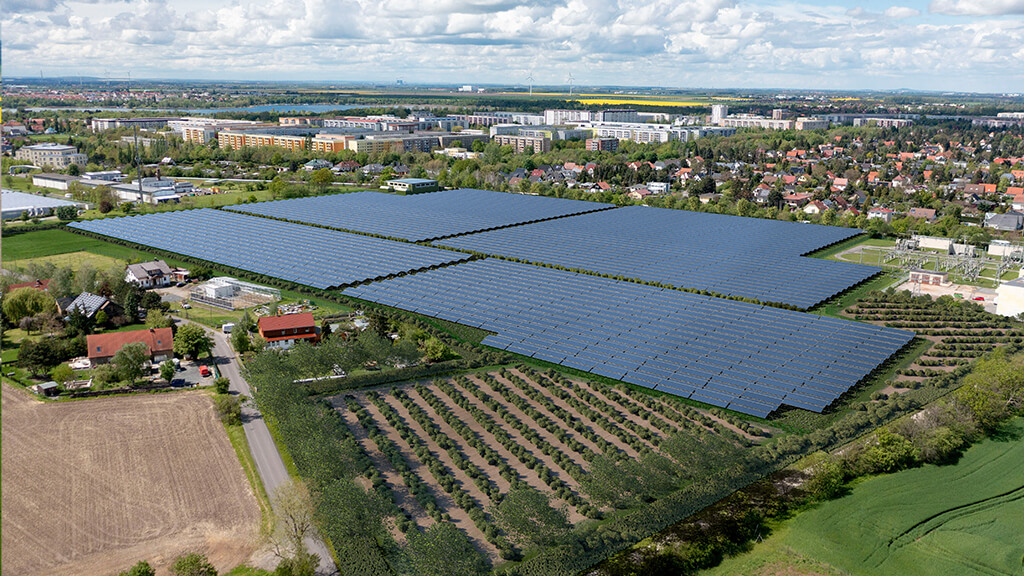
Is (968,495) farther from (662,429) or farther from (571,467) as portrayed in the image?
(571,467)

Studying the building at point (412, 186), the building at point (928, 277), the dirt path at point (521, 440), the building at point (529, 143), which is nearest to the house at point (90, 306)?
the dirt path at point (521, 440)

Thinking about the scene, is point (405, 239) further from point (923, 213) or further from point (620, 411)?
point (923, 213)

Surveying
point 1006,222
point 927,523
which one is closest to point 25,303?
point 927,523

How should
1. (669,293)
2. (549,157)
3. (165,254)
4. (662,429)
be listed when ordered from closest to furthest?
(662,429)
(669,293)
(165,254)
(549,157)

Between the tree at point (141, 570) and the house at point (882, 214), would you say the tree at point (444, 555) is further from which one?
the house at point (882, 214)

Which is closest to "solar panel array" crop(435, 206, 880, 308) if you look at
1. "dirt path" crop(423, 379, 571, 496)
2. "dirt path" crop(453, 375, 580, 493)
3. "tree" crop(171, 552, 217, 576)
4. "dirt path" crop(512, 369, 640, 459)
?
"dirt path" crop(512, 369, 640, 459)

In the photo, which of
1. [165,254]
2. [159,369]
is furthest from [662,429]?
[165,254]
